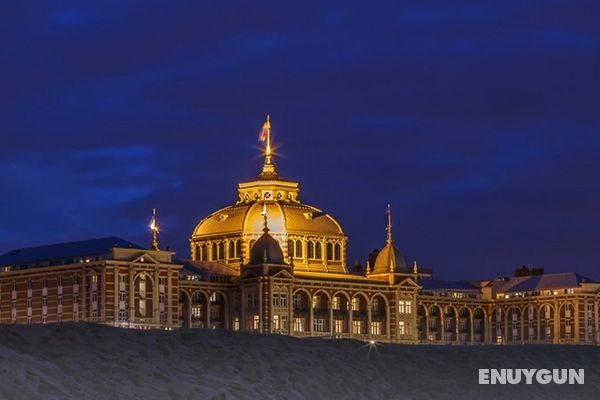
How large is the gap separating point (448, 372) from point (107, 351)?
30.7m

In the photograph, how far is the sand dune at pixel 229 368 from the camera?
11000 centimetres

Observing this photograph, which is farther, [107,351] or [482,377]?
[482,377]

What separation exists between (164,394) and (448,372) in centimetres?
3396

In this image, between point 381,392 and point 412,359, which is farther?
point 412,359

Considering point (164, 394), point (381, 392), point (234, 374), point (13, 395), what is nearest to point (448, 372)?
point (381, 392)

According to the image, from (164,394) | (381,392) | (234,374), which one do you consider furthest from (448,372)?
(164,394)

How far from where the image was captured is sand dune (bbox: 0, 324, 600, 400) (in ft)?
361

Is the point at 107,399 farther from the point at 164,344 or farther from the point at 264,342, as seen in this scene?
the point at 264,342

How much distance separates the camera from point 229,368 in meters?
124

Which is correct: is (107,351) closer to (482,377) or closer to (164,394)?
(164,394)

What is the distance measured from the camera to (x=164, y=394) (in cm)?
11094

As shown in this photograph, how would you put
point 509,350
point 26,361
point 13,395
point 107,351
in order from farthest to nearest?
point 509,350, point 107,351, point 26,361, point 13,395

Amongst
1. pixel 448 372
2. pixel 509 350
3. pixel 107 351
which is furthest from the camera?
pixel 509 350

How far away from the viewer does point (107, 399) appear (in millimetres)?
107188
